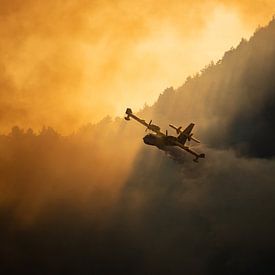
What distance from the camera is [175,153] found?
181 m

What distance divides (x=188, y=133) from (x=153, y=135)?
1293 centimetres

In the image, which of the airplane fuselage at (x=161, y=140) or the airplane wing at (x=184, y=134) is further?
→ the airplane wing at (x=184, y=134)

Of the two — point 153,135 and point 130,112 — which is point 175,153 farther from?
point 130,112

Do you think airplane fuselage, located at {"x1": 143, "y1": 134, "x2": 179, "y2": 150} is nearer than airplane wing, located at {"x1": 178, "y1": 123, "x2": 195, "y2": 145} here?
Yes

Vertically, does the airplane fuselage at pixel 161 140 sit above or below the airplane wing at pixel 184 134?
below

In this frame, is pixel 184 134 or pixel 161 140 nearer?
pixel 161 140

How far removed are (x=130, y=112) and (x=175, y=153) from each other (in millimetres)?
25312

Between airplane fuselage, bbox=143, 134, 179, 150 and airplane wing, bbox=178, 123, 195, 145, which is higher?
airplane wing, bbox=178, 123, 195, 145

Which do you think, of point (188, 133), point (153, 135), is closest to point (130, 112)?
point (153, 135)

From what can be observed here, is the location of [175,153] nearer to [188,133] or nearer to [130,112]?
[188,133]

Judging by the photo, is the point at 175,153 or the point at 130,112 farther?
the point at 175,153

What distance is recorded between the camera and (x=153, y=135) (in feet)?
569

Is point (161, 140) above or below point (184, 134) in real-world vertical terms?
below

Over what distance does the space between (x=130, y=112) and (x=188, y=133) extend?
75.7 ft
